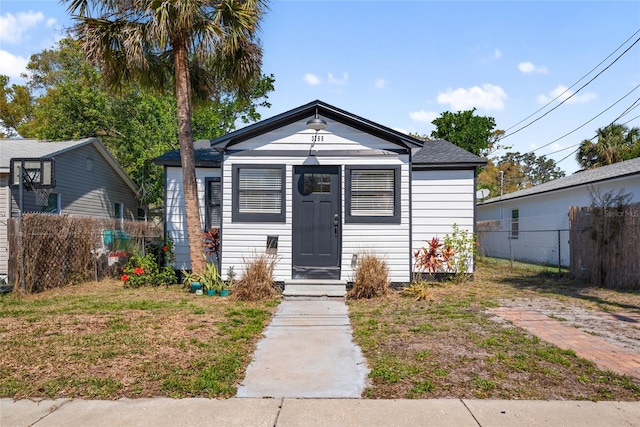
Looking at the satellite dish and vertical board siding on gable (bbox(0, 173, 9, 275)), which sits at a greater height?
the satellite dish

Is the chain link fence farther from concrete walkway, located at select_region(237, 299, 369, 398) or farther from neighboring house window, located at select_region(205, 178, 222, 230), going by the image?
concrete walkway, located at select_region(237, 299, 369, 398)

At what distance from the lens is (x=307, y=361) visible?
16.2 feet

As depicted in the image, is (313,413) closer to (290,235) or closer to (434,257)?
(290,235)

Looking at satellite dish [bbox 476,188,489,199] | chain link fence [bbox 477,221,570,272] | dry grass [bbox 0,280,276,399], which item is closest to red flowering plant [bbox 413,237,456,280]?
dry grass [bbox 0,280,276,399]

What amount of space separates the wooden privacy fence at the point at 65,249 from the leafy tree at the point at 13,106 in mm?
25443

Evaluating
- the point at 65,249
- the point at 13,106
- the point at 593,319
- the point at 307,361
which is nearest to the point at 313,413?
the point at 307,361

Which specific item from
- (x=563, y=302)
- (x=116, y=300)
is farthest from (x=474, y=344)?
(x=116, y=300)

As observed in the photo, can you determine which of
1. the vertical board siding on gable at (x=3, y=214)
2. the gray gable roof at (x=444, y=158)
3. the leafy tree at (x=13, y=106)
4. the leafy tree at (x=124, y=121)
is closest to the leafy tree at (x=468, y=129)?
the leafy tree at (x=124, y=121)

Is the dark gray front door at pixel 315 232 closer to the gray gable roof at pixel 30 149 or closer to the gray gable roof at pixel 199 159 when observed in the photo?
the gray gable roof at pixel 199 159

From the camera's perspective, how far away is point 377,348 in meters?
5.29

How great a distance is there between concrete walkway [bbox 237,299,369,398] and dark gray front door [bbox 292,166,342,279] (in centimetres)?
211

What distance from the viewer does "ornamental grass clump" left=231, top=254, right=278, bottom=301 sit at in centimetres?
837

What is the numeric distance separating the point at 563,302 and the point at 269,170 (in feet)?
20.9

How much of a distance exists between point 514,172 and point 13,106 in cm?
5061
